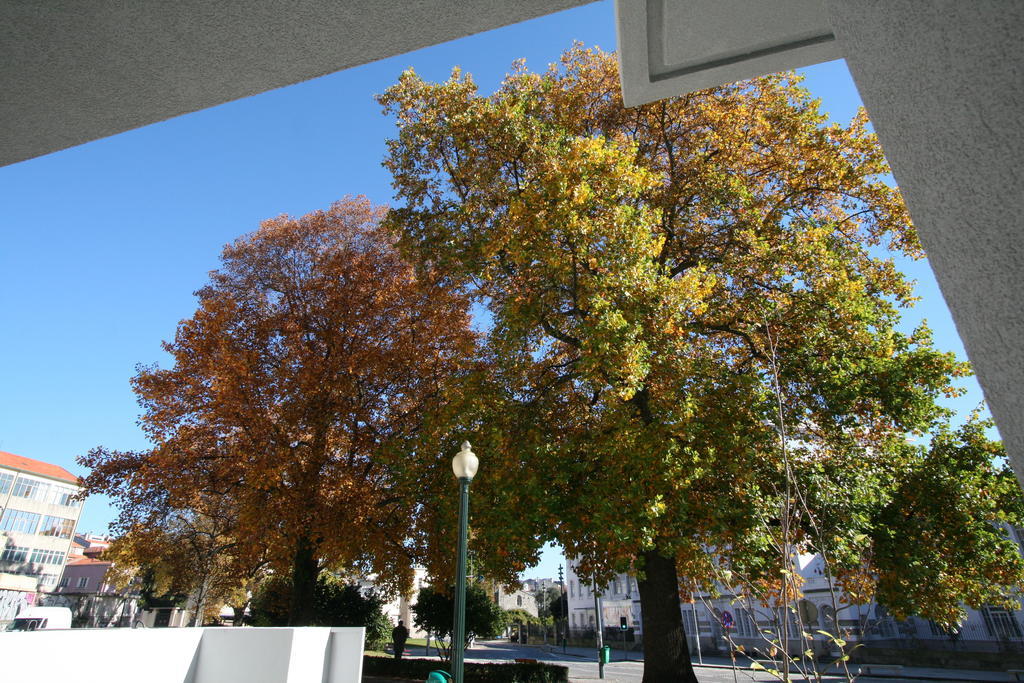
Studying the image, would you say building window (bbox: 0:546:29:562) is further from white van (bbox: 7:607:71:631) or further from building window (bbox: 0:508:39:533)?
white van (bbox: 7:607:71:631)

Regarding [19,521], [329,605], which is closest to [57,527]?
[19,521]

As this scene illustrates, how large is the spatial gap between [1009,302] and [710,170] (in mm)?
11965

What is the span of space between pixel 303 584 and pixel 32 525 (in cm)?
5165

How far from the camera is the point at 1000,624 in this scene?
23812mm

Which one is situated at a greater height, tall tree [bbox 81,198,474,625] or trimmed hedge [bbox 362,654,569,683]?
tall tree [bbox 81,198,474,625]

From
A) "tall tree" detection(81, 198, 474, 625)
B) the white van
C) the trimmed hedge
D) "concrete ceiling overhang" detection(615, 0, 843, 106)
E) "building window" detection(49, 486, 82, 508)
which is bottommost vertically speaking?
the trimmed hedge

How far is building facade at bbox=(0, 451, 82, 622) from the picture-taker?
45969 millimetres

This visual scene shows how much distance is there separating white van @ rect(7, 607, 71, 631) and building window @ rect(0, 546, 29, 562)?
30.8 metres

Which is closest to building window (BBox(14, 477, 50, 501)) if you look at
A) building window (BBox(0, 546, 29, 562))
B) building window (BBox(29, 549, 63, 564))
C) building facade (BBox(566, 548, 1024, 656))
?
building window (BBox(0, 546, 29, 562))

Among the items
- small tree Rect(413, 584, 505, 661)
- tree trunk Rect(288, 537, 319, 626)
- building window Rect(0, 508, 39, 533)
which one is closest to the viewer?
tree trunk Rect(288, 537, 319, 626)

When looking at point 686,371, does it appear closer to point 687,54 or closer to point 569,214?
point 569,214

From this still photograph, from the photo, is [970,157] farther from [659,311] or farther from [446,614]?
[446,614]

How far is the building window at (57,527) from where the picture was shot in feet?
167

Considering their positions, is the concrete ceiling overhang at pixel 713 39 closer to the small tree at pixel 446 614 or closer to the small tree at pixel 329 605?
the small tree at pixel 446 614
